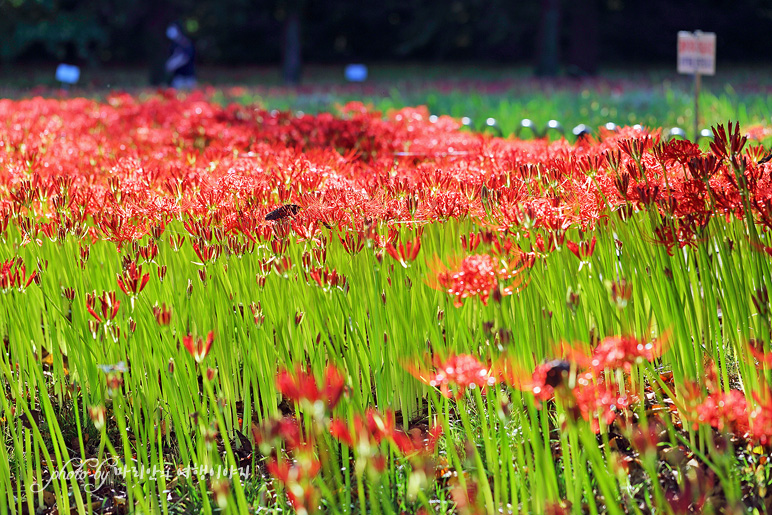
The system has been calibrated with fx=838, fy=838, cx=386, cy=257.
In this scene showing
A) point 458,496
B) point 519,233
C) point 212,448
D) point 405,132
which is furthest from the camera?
point 405,132

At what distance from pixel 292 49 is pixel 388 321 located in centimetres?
2726

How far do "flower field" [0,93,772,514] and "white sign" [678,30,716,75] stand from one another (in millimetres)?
3937

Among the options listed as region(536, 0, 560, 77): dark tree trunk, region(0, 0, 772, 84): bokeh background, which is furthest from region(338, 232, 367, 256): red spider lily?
region(0, 0, 772, 84): bokeh background

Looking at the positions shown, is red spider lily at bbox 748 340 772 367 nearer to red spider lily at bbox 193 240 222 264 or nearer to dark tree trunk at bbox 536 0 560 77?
red spider lily at bbox 193 240 222 264

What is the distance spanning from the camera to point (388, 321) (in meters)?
2.75

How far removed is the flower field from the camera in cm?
→ 231

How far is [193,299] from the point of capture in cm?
284

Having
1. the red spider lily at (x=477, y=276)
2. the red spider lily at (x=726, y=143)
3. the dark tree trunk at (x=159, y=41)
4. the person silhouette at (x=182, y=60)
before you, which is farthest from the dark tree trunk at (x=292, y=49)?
the red spider lily at (x=477, y=276)

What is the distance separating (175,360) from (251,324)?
266 millimetres

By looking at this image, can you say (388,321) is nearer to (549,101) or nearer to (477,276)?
(477,276)

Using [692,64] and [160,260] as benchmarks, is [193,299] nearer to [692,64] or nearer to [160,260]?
[160,260]

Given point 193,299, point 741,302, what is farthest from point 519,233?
point 193,299

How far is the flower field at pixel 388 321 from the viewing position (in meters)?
2.31

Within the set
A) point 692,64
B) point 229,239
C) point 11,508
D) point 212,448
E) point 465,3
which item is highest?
point 465,3
